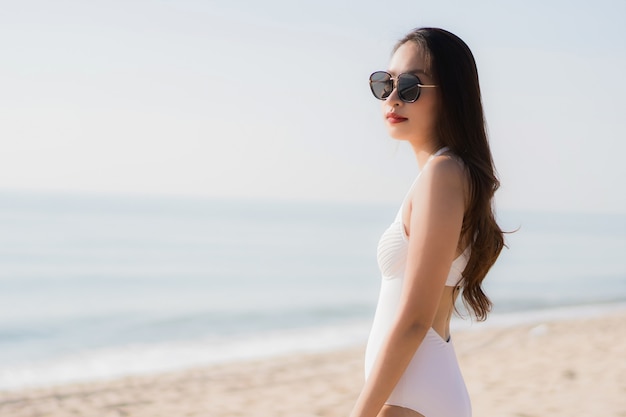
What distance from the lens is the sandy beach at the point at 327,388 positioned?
706 centimetres

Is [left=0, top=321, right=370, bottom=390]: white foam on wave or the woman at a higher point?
[left=0, top=321, right=370, bottom=390]: white foam on wave

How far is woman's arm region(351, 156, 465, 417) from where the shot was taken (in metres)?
1.68

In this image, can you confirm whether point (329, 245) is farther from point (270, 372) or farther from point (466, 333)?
point (270, 372)

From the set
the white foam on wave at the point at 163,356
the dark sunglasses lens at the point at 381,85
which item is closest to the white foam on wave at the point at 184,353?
the white foam on wave at the point at 163,356

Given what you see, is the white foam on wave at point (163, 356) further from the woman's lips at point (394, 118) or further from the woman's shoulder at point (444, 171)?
the woman's shoulder at point (444, 171)

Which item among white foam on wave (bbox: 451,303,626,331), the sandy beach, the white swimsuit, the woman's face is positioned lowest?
the white swimsuit

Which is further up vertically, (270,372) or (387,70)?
(270,372)

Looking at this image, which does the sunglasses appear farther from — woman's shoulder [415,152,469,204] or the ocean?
the ocean

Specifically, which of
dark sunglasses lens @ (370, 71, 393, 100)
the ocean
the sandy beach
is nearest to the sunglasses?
dark sunglasses lens @ (370, 71, 393, 100)

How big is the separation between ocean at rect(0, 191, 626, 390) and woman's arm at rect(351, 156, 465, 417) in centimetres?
510

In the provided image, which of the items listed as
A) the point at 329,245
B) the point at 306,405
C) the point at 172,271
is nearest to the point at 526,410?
the point at 306,405

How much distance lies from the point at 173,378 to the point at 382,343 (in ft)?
27.5

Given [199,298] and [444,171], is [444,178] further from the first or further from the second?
[199,298]

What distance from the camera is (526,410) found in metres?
6.61
